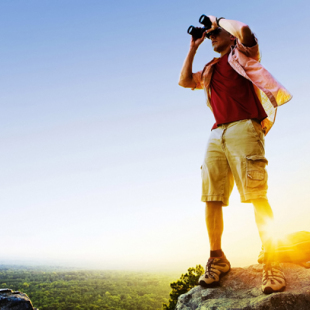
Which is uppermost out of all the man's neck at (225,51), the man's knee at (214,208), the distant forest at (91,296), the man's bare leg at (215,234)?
the man's neck at (225,51)

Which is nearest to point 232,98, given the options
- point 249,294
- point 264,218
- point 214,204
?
point 214,204

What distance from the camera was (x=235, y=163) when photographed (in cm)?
298

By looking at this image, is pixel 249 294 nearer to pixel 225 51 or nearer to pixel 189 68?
pixel 189 68

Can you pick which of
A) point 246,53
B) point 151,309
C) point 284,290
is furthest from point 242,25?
point 151,309

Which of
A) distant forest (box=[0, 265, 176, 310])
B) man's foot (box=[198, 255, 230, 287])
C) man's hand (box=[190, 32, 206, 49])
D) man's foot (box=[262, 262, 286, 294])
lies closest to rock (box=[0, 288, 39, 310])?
man's foot (box=[198, 255, 230, 287])

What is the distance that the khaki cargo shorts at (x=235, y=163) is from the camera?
282 centimetres

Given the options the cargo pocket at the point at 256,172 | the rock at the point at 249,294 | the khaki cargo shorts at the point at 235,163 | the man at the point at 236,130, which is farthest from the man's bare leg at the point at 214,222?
the cargo pocket at the point at 256,172

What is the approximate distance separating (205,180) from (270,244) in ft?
3.42

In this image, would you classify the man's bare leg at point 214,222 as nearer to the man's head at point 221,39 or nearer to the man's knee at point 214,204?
the man's knee at point 214,204

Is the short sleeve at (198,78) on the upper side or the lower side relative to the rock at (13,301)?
upper

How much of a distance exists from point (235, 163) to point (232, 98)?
34.7 inches

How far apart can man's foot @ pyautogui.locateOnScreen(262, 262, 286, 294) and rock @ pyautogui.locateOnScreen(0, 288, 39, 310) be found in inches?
111

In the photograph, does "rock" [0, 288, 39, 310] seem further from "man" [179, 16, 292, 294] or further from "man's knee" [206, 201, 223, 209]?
"man's knee" [206, 201, 223, 209]

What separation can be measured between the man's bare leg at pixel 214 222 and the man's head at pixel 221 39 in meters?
2.17
